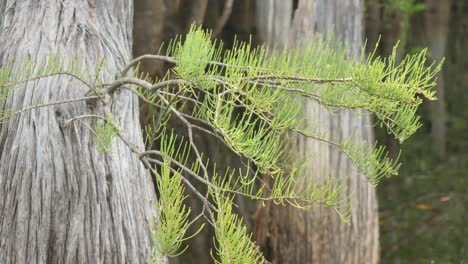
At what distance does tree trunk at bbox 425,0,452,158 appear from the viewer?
12.5 meters

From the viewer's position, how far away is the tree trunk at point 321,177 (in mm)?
7008

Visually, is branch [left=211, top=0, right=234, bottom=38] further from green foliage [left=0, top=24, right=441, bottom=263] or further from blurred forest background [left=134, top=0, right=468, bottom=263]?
green foliage [left=0, top=24, right=441, bottom=263]

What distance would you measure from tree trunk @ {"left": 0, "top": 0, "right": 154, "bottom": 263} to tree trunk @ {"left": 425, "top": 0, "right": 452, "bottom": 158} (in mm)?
8315

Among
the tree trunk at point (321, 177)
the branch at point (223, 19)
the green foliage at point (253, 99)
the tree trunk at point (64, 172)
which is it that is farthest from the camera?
the branch at point (223, 19)

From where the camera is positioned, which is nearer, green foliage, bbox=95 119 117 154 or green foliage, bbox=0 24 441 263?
green foliage, bbox=0 24 441 263

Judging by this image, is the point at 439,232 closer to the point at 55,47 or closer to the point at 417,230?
the point at 417,230

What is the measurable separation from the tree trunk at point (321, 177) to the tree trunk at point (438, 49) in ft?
16.8

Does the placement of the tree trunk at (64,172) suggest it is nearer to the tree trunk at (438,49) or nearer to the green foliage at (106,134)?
the green foliage at (106,134)

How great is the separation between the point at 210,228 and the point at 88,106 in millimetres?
4640

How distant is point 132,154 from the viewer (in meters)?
4.44

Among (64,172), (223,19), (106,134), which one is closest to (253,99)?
(106,134)

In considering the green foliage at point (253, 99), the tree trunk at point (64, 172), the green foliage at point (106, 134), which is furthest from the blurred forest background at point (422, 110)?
the green foliage at point (106, 134)

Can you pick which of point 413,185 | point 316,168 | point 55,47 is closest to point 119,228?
point 55,47

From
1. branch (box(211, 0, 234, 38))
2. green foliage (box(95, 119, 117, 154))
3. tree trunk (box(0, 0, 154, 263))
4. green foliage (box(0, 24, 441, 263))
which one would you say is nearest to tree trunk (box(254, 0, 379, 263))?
branch (box(211, 0, 234, 38))
